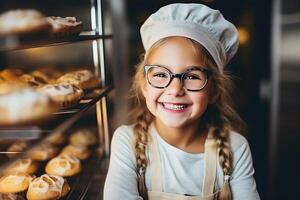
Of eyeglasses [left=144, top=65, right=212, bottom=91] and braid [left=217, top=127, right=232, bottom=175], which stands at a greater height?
eyeglasses [left=144, top=65, right=212, bottom=91]

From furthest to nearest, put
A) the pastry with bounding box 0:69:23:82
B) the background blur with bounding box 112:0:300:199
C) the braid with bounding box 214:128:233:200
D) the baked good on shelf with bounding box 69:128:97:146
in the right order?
the background blur with bounding box 112:0:300:199 → the baked good on shelf with bounding box 69:128:97:146 → the braid with bounding box 214:128:233:200 → the pastry with bounding box 0:69:23:82

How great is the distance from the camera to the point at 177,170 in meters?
1.26

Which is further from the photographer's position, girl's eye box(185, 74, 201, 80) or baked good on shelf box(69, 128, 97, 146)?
baked good on shelf box(69, 128, 97, 146)

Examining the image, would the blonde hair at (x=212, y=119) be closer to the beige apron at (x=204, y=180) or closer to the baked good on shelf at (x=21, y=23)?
the beige apron at (x=204, y=180)

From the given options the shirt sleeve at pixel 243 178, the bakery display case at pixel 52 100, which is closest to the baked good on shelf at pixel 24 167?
the bakery display case at pixel 52 100

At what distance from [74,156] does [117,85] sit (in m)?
0.94

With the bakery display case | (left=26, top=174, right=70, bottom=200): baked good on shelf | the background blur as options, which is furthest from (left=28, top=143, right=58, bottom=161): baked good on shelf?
the background blur

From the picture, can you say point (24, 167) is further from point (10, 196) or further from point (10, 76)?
point (10, 76)

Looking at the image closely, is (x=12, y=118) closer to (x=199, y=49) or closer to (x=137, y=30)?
(x=199, y=49)

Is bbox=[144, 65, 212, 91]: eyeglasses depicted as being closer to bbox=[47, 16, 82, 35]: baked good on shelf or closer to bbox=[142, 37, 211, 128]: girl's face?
bbox=[142, 37, 211, 128]: girl's face

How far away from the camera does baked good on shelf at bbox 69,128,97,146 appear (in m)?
1.62

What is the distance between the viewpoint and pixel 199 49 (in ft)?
3.72

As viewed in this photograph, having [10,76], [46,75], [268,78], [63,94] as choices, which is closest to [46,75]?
[46,75]

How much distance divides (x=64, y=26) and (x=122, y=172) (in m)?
0.52
